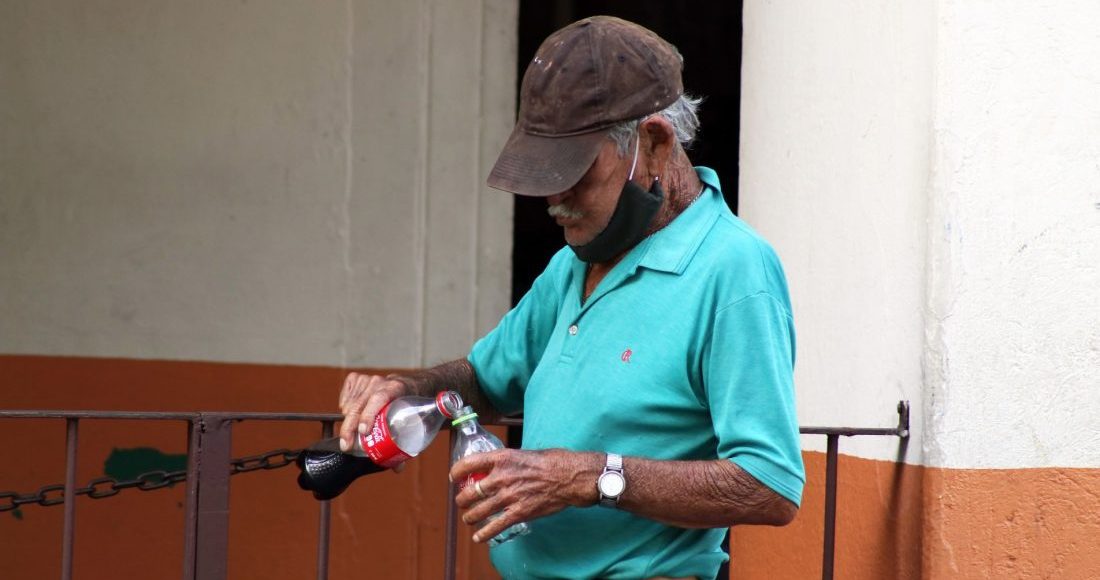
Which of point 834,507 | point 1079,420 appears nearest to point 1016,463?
point 1079,420

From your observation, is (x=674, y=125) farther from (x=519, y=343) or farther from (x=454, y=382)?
(x=454, y=382)

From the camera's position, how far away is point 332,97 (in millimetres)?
5719

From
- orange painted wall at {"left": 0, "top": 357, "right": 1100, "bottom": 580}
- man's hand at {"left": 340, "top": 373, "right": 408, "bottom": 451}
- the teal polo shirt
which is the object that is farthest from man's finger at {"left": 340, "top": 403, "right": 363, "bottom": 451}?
orange painted wall at {"left": 0, "top": 357, "right": 1100, "bottom": 580}

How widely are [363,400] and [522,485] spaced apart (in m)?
0.43

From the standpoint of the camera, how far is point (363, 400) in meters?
2.48

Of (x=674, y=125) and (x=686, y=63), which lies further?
(x=686, y=63)

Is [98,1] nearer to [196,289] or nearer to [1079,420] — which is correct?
[196,289]

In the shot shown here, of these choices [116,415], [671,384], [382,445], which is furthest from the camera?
A: [116,415]

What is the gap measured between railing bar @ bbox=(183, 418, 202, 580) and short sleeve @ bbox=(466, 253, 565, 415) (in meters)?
0.79

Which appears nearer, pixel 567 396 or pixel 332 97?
pixel 567 396

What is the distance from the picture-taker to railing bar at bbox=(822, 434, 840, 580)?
3.44 metres

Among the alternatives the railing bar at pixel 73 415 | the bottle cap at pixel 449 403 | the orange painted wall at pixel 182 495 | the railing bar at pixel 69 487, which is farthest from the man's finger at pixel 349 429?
the orange painted wall at pixel 182 495

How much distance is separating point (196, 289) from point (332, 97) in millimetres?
955

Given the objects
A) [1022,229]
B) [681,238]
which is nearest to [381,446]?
[681,238]
